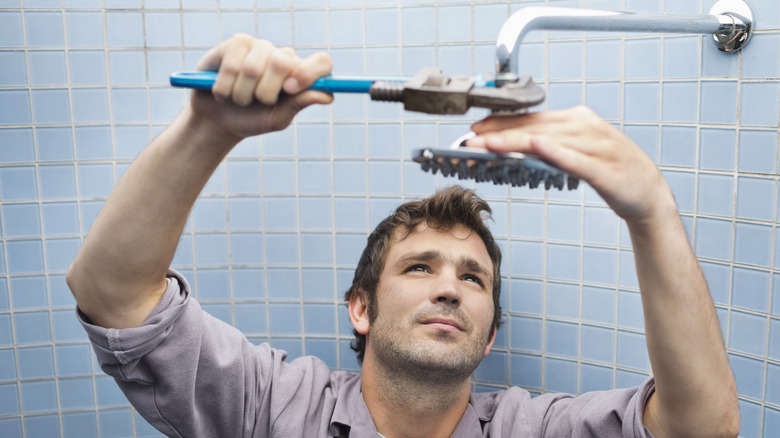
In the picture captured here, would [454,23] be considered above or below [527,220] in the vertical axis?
above

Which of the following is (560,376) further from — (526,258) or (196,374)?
(196,374)

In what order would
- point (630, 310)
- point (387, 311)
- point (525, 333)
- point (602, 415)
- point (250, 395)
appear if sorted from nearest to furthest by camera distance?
point (602, 415) → point (250, 395) → point (387, 311) → point (630, 310) → point (525, 333)

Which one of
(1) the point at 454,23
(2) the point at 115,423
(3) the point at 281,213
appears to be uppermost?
(1) the point at 454,23

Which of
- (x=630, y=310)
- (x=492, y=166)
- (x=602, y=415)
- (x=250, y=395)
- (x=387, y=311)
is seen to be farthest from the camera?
(x=630, y=310)

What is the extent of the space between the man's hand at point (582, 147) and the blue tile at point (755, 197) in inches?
20.1

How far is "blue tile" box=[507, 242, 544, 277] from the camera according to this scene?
1.46 metres

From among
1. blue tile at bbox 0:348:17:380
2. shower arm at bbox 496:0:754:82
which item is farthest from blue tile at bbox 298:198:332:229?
shower arm at bbox 496:0:754:82

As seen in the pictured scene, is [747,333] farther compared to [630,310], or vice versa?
[630,310]

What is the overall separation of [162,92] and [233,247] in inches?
13.3

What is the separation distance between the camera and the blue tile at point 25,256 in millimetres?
1524

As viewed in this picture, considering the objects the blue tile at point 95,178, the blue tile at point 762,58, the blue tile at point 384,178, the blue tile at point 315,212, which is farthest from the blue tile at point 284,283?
the blue tile at point 762,58

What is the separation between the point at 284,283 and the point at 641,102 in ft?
2.53

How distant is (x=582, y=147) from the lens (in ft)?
2.53

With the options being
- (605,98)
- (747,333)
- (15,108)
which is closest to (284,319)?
(15,108)
